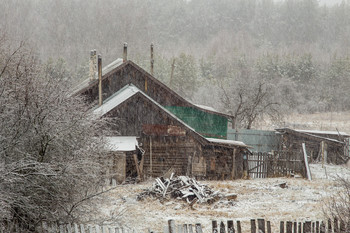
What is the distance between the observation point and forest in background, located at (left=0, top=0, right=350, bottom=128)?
69000mm

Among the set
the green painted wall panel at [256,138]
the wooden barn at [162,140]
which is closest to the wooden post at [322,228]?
the wooden barn at [162,140]

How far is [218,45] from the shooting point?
163m

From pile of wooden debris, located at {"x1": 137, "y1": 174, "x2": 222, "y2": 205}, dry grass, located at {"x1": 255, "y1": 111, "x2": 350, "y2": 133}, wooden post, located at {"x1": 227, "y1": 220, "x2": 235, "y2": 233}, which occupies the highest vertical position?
dry grass, located at {"x1": 255, "y1": 111, "x2": 350, "y2": 133}

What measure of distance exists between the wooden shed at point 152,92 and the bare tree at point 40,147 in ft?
48.0

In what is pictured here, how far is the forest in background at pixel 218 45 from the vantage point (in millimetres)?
69000

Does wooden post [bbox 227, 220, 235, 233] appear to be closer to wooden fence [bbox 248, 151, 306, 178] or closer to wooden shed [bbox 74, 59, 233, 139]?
wooden fence [bbox 248, 151, 306, 178]

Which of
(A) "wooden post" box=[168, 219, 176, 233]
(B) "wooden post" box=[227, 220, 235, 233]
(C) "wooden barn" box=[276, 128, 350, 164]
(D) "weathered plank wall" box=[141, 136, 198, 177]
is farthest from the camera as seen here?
(C) "wooden barn" box=[276, 128, 350, 164]

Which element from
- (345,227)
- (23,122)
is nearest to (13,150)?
(23,122)

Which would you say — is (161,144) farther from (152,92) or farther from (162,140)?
(152,92)

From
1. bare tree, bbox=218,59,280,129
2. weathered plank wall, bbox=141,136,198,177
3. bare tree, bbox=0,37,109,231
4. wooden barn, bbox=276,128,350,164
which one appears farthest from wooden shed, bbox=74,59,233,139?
bare tree, bbox=0,37,109,231

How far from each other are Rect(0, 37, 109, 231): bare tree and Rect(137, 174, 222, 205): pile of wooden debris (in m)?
6.56

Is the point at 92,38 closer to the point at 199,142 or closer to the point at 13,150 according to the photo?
the point at 199,142

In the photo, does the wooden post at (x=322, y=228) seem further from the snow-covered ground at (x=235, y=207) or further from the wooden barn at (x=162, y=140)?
the wooden barn at (x=162, y=140)

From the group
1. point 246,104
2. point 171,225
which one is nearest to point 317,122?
point 246,104
